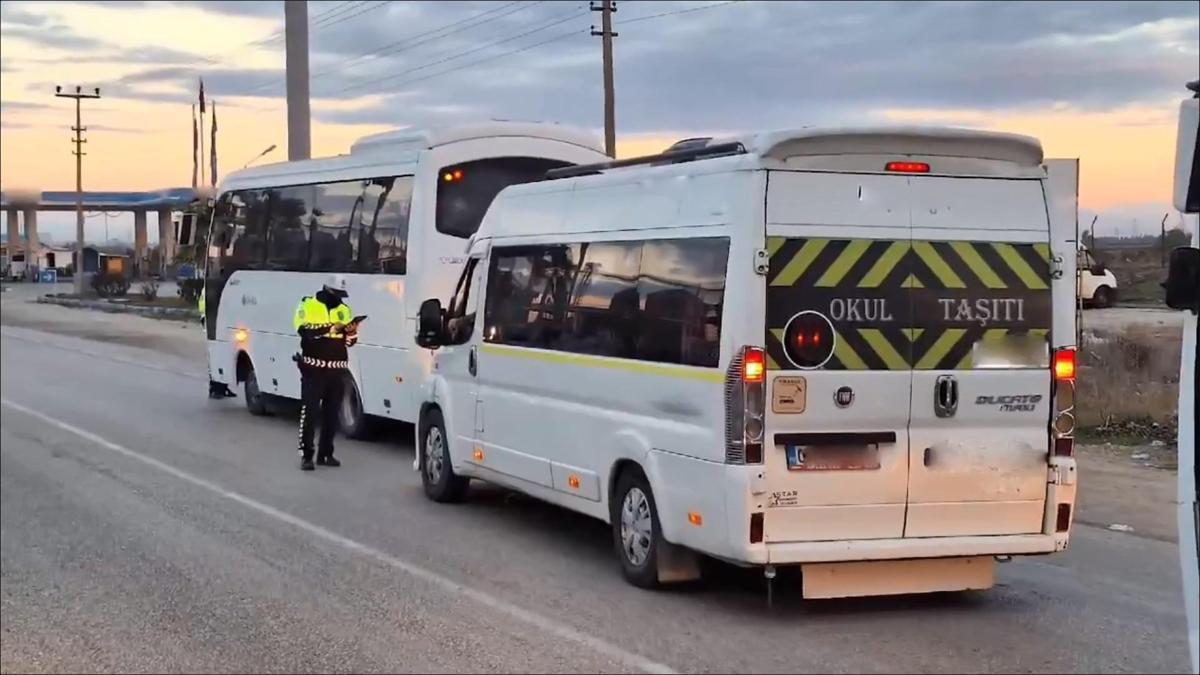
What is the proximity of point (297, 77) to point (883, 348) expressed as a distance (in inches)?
970

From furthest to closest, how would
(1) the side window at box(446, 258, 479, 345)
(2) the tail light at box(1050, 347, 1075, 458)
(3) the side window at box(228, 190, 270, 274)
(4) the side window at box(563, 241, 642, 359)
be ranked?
(3) the side window at box(228, 190, 270, 274) < (1) the side window at box(446, 258, 479, 345) < (4) the side window at box(563, 241, 642, 359) < (2) the tail light at box(1050, 347, 1075, 458)

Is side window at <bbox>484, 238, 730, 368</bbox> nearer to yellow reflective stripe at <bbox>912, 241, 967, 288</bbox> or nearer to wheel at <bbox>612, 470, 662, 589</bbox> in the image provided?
wheel at <bbox>612, 470, 662, 589</bbox>

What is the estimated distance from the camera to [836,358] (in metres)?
7.81

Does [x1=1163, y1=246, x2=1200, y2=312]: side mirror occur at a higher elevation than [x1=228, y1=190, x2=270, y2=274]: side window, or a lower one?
lower

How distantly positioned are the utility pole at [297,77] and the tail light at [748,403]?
77.9ft

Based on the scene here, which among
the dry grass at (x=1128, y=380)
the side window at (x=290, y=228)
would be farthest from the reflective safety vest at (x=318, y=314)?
the dry grass at (x=1128, y=380)

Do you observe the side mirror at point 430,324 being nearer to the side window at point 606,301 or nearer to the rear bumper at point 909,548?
the side window at point 606,301

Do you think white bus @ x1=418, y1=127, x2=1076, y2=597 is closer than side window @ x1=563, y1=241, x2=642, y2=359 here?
Yes

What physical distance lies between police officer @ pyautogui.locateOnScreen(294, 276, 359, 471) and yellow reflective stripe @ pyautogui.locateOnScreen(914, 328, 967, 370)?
8.06 m

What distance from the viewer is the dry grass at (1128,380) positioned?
50.1 ft

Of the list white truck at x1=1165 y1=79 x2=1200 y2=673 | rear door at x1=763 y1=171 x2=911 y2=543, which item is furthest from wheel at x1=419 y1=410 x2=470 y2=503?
white truck at x1=1165 y1=79 x2=1200 y2=673

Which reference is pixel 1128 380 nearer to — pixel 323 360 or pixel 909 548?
pixel 323 360

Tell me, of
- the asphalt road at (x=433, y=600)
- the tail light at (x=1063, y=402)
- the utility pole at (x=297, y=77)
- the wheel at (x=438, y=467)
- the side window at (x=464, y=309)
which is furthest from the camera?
the utility pole at (x=297, y=77)

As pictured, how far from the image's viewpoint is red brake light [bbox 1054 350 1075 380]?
8070 mm
